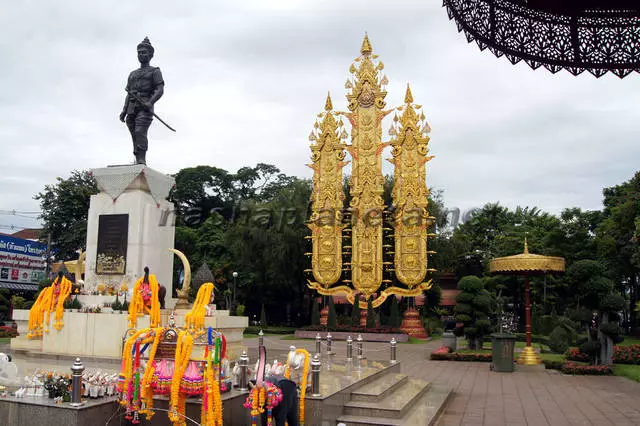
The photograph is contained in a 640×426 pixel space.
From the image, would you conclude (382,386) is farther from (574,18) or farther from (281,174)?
(281,174)

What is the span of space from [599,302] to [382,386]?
26.6ft

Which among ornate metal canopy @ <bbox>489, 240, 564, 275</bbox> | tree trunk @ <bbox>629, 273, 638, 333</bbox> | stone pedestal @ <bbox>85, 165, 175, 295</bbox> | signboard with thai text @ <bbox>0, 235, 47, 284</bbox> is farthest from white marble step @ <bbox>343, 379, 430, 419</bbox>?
tree trunk @ <bbox>629, 273, 638, 333</bbox>

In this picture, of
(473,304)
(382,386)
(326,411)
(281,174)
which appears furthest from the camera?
(281,174)

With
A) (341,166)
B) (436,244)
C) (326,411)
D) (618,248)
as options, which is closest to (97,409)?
(326,411)

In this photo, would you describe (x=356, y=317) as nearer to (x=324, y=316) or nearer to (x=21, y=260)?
(x=324, y=316)

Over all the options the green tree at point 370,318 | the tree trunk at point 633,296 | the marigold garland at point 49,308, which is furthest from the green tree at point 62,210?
the tree trunk at point 633,296

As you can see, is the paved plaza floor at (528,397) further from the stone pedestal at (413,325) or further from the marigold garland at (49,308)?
the stone pedestal at (413,325)

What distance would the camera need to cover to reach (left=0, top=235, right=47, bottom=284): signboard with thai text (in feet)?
111

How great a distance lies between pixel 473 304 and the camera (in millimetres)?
19219

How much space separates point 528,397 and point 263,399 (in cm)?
733

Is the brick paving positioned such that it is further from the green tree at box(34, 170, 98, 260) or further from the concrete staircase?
the green tree at box(34, 170, 98, 260)

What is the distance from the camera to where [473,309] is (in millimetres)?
19344

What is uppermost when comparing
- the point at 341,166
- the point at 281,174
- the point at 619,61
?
the point at 281,174

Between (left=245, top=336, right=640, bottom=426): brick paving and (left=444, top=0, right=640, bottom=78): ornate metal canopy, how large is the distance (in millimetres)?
6266
